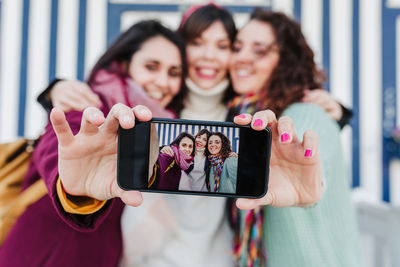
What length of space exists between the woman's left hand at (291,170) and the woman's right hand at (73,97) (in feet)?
1.53

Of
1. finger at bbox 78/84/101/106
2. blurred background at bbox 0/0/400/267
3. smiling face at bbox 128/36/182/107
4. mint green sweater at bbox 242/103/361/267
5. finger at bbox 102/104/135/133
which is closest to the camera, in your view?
finger at bbox 102/104/135/133

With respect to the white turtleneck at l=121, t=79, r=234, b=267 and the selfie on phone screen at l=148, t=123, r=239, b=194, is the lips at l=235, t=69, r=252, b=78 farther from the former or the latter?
the selfie on phone screen at l=148, t=123, r=239, b=194

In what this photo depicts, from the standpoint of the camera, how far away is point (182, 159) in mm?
491

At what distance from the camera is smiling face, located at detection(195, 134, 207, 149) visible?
0.48 meters

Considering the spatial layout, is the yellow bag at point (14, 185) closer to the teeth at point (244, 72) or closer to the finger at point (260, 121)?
the finger at point (260, 121)

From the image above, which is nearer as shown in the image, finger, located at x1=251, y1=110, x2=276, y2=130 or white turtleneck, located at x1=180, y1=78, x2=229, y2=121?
finger, located at x1=251, y1=110, x2=276, y2=130

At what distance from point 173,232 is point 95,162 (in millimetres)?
327

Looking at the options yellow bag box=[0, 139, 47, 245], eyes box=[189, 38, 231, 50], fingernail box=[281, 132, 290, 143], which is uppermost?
eyes box=[189, 38, 231, 50]

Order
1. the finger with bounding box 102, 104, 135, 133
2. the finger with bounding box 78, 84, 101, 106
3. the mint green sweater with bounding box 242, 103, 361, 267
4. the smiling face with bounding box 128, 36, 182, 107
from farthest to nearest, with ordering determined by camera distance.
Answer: the smiling face with bounding box 128, 36, 182, 107 < the finger with bounding box 78, 84, 101, 106 < the mint green sweater with bounding box 242, 103, 361, 267 < the finger with bounding box 102, 104, 135, 133

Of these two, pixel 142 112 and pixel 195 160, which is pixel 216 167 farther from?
pixel 142 112

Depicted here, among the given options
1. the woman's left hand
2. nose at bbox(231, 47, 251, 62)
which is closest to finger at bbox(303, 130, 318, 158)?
the woman's left hand

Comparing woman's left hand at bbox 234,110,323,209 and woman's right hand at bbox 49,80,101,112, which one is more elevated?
woman's right hand at bbox 49,80,101,112

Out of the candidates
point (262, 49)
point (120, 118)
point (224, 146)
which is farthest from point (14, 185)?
point (262, 49)

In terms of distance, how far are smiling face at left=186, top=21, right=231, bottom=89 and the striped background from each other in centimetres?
53
